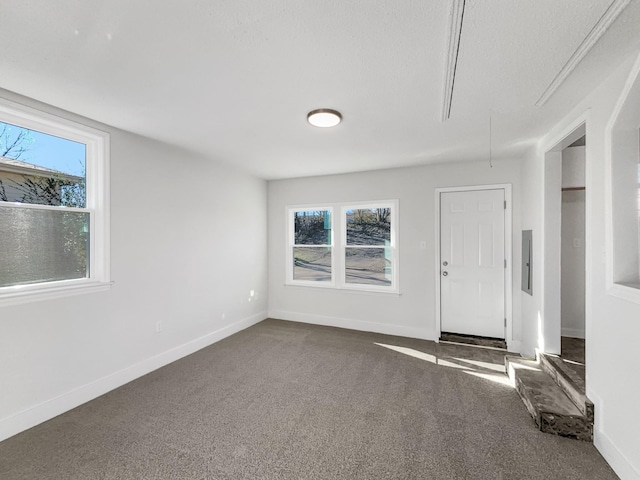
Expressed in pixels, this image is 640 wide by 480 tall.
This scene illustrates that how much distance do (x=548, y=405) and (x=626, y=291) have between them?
110cm

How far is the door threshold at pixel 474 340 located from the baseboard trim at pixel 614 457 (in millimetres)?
1885

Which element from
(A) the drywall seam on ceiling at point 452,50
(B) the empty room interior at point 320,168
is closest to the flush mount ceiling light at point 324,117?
(B) the empty room interior at point 320,168

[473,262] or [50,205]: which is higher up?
[50,205]

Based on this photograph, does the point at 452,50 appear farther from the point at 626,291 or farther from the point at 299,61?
the point at 626,291

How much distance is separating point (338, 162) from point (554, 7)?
2.82 m

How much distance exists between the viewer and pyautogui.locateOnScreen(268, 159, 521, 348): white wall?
399 centimetres

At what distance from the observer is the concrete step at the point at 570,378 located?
208 centimetres

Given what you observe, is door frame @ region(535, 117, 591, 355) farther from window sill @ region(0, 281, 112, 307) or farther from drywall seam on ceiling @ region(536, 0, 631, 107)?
window sill @ region(0, 281, 112, 307)

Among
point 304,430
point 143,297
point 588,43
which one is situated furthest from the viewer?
point 143,297

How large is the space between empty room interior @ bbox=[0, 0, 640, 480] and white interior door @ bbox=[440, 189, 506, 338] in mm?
27

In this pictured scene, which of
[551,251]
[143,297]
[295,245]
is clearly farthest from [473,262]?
[143,297]

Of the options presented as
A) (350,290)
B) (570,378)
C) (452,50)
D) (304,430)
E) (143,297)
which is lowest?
(304,430)

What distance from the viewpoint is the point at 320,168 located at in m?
4.36

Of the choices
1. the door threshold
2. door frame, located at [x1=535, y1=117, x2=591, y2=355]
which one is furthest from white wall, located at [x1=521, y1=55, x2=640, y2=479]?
the door threshold
